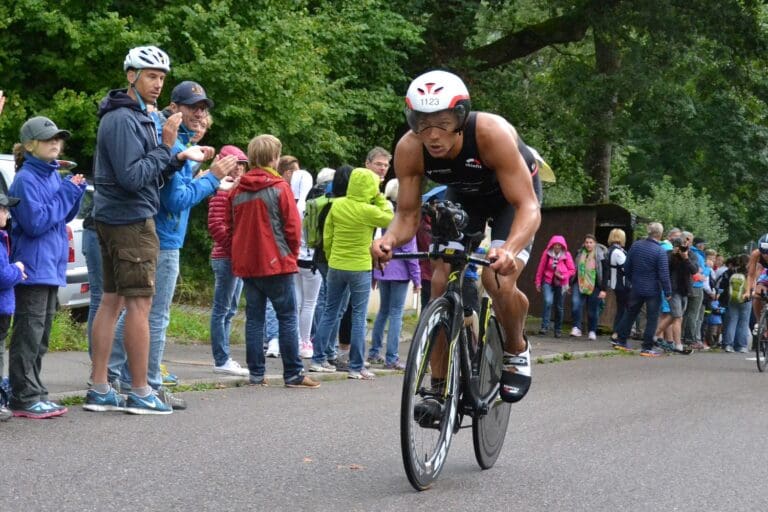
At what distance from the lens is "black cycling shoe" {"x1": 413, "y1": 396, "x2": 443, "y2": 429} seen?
5.94 m

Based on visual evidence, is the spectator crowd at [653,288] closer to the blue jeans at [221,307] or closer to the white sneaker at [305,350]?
the white sneaker at [305,350]

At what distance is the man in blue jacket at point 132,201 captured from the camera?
809 cm

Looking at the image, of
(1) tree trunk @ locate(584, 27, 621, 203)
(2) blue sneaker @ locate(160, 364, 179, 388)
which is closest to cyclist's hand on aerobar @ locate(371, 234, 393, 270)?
(2) blue sneaker @ locate(160, 364, 179, 388)

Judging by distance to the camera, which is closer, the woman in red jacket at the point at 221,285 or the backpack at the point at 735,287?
the woman in red jacket at the point at 221,285

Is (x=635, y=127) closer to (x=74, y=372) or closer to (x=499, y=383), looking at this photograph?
→ (x=74, y=372)

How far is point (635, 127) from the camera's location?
91.7ft

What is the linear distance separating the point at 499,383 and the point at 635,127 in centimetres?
2180

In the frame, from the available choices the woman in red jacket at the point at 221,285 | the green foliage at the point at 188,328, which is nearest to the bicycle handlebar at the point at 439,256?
the woman in red jacket at the point at 221,285

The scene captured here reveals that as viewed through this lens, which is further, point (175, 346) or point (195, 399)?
point (175, 346)

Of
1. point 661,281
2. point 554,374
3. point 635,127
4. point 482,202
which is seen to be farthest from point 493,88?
point 482,202

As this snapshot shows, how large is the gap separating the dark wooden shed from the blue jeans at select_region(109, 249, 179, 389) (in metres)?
15.7

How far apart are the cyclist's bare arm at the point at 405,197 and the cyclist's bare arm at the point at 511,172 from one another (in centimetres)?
34

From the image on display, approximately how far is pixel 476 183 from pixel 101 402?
332 cm

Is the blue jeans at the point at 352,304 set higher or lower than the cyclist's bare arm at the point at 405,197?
Answer: lower
